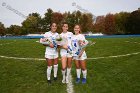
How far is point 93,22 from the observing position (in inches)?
3858

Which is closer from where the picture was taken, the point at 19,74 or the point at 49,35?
the point at 49,35

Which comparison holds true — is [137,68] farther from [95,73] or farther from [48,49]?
[48,49]

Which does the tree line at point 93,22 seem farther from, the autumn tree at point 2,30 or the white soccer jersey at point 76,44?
the white soccer jersey at point 76,44

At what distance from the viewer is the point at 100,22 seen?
102 meters

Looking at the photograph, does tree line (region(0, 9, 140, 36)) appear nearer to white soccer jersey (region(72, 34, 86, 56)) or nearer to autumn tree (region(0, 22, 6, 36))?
autumn tree (region(0, 22, 6, 36))

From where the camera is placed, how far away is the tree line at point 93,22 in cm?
8861

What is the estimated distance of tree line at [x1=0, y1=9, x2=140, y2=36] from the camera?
88.6 metres

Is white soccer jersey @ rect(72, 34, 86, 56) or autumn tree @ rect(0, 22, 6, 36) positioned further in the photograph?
autumn tree @ rect(0, 22, 6, 36)

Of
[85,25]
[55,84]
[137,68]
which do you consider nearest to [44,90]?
[55,84]

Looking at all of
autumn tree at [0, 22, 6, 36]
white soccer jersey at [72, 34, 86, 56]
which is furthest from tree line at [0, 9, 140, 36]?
white soccer jersey at [72, 34, 86, 56]

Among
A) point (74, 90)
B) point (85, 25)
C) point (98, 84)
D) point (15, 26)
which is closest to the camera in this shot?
point (74, 90)

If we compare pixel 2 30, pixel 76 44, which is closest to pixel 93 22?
pixel 2 30

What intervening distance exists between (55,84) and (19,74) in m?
2.27

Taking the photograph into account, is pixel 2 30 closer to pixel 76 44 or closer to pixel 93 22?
pixel 93 22
